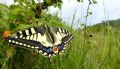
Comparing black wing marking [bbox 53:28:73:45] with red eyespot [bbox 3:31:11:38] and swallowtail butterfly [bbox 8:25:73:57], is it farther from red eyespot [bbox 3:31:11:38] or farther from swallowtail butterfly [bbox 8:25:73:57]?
red eyespot [bbox 3:31:11:38]

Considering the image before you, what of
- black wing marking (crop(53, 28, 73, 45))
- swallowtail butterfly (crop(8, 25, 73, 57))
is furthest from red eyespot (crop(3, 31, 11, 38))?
black wing marking (crop(53, 28, 73, 45))

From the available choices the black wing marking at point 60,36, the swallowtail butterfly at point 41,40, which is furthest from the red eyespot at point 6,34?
the black wing marking at point 60,36

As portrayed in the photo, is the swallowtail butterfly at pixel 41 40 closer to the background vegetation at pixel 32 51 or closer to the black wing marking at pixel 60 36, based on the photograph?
the black wing marking at pixel 60 36

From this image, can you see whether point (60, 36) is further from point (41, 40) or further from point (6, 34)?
point (6, 34)

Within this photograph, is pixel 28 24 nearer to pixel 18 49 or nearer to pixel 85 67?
pixel 18 49

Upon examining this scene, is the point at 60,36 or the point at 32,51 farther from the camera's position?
the point at 32,51

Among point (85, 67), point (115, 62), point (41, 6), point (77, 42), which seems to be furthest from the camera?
point (77, 42)

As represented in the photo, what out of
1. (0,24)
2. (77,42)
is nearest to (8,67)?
(0,24)

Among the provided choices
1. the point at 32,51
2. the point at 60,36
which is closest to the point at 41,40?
the point at 60,36
